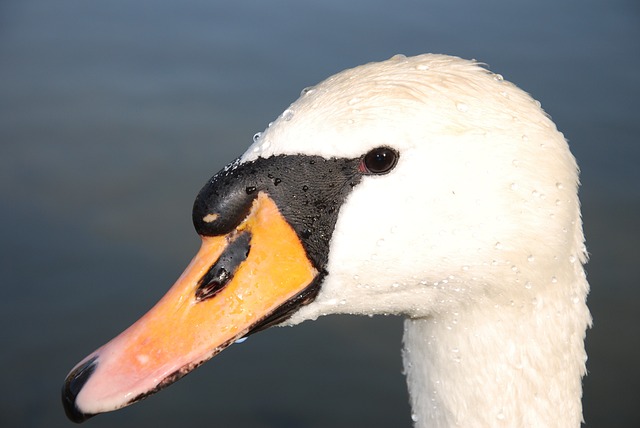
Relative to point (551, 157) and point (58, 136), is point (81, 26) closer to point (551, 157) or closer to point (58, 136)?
point (58, 136)

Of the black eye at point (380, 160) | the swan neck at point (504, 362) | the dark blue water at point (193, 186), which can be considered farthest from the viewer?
the dark blue water at point (193, 186)

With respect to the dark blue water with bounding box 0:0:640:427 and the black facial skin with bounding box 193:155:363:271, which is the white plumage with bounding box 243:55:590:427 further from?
the dark blue water with bounding box 0:0:640:427

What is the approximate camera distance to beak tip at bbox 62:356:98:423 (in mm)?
2297

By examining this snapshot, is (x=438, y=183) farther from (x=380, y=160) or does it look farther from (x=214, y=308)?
(x=214, y=308)

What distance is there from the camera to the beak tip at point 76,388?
230 cm

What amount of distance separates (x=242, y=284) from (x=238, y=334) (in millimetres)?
121

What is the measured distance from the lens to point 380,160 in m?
2.24

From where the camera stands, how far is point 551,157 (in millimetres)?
2322

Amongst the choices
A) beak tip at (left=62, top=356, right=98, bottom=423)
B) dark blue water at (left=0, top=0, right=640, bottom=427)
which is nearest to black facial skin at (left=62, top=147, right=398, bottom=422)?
beak tip at (left=62, top=356, right=98, bottom=423)

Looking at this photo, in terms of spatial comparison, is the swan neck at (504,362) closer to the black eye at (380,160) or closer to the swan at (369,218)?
the swan at (369,218)

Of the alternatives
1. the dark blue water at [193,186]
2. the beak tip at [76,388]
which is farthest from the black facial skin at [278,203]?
the dark blue water at [193,186]

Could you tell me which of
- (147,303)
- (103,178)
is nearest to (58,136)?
(103,178)

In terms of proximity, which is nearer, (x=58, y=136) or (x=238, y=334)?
(x=238, y=334)

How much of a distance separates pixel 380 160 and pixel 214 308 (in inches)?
21.3
